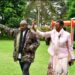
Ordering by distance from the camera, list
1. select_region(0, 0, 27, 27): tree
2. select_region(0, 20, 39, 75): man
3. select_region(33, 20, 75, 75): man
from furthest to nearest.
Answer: select_region(0, 0, 27, 27): tree, select_region(0, 20, 39, 75): man, select_region(33, 20, 75, 75): man

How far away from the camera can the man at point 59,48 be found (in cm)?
973

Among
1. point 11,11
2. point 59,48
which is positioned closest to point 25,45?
point 59,48

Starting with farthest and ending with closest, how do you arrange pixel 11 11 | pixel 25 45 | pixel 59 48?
pixel 11 11 → pixel 25 45 → pixel 59 48

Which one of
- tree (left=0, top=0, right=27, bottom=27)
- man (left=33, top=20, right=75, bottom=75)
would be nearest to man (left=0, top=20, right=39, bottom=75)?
man (left=33, top=20, right=75, bottom=75)

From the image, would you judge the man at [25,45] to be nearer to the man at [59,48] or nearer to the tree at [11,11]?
the man at [59,48]

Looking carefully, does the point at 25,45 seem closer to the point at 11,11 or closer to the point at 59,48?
the point at 59,48

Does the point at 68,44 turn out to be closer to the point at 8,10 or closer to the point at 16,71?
the point at 16,71

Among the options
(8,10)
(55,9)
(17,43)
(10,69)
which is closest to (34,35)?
(17,43)

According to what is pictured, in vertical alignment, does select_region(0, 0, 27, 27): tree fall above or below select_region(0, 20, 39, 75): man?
below

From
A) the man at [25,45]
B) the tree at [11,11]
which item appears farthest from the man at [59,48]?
the tree at [11,11]

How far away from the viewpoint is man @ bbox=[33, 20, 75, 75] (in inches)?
383

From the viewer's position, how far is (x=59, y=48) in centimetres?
977

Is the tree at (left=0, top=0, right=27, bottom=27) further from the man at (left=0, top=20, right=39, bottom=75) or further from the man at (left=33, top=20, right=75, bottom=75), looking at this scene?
the man at (left=33, top=20, right=75, bottom=75)

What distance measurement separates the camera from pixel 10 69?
53.2 feet
